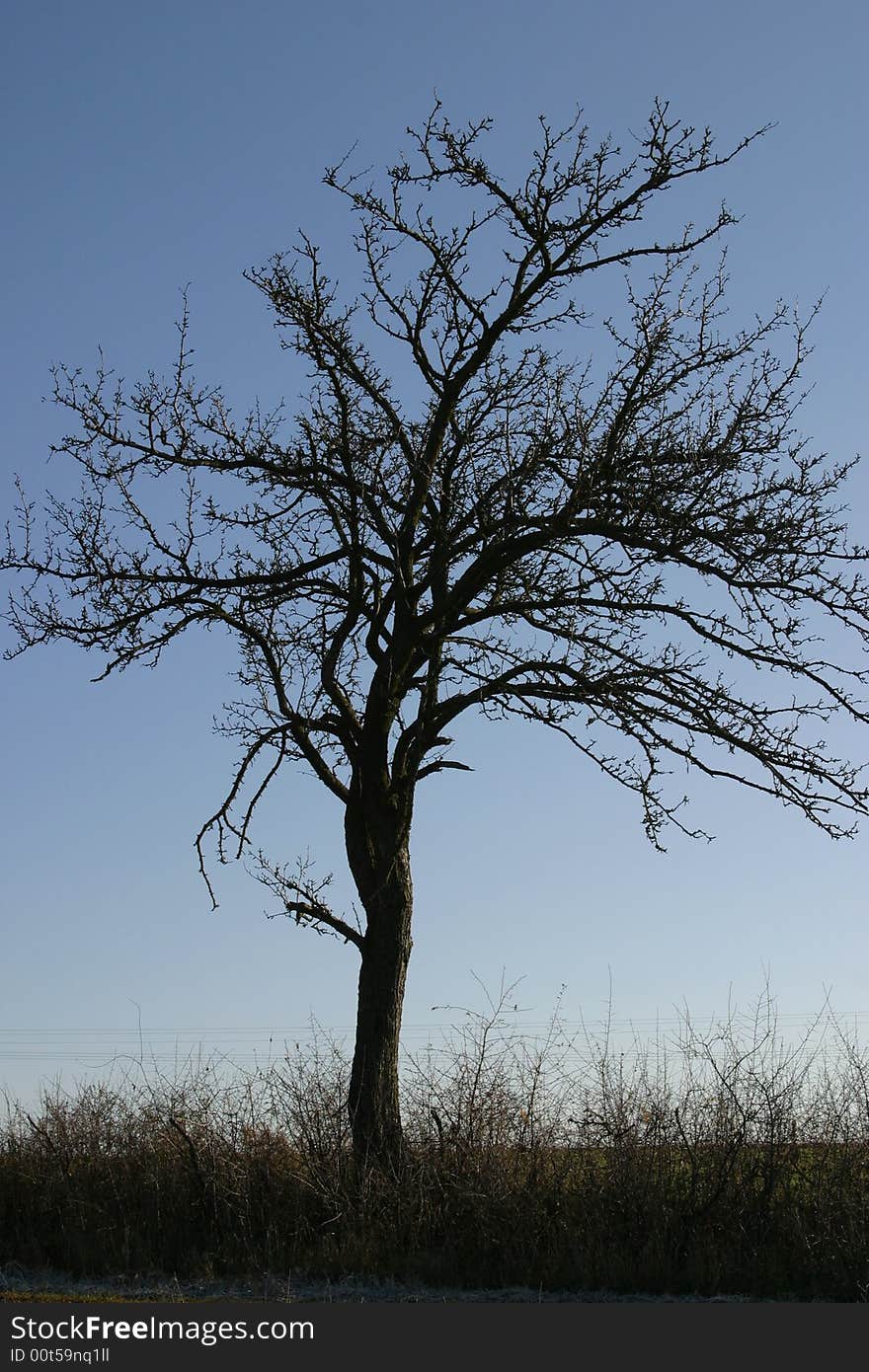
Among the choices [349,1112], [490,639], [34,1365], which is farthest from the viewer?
[490,639]

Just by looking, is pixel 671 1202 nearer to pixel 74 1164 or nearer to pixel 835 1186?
pixel 835 1186

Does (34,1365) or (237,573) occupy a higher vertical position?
(237,573)

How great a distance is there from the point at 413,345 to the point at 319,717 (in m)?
3.70

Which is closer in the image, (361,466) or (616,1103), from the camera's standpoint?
(616,1103)

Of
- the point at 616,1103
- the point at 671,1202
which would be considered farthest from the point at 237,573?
the point at 671,1202

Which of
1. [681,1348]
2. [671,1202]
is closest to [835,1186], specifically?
[671,1202]

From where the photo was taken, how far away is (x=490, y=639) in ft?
40.0

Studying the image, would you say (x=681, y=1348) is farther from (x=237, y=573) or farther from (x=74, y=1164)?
(x=237, y=573)

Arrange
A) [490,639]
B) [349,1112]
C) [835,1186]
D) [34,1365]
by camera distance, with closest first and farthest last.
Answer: [34,1365]
[835,1186]
[349,1112]
[490,639]

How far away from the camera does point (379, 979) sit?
11648 millimetres

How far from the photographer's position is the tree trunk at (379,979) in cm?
1124

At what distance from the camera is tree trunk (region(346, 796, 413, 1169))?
443 inches

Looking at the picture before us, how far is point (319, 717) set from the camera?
12.3 meters

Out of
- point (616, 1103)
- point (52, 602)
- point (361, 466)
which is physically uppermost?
point (361, 466)
